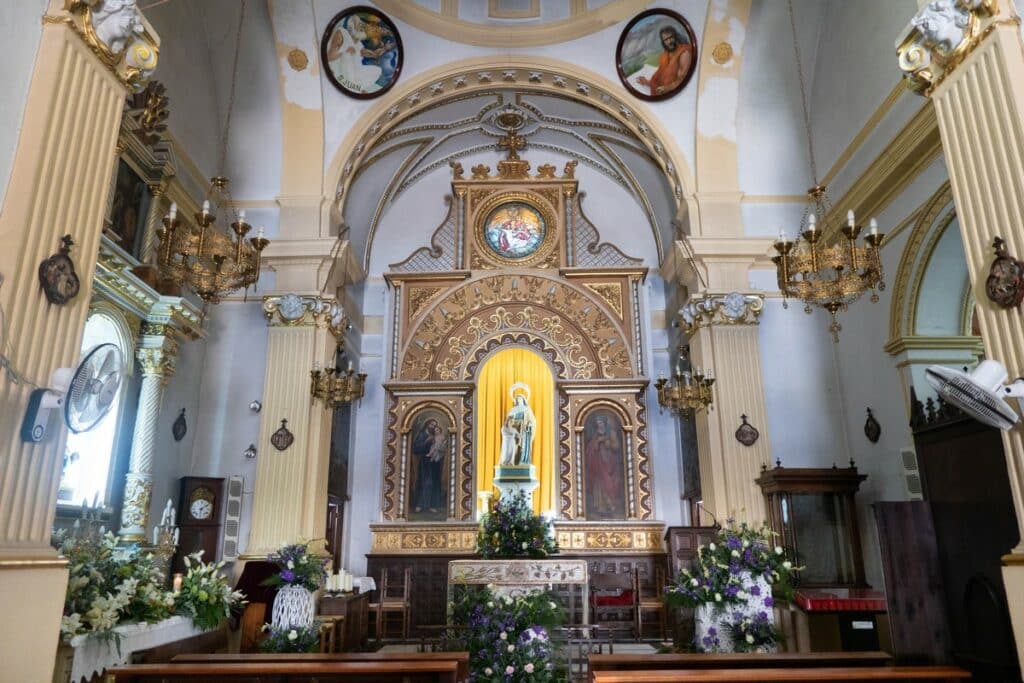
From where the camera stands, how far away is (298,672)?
15.4 feet

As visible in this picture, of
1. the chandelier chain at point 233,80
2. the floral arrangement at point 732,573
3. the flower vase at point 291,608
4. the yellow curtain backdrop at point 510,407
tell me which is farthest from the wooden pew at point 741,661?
the chandelier chain at point 233,80

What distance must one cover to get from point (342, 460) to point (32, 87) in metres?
9.48

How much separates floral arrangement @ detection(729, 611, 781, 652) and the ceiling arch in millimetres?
6858

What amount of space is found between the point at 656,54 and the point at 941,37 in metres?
7.63

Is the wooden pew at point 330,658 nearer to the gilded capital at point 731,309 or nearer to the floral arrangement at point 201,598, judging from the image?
the floral arrangement at point 201,598

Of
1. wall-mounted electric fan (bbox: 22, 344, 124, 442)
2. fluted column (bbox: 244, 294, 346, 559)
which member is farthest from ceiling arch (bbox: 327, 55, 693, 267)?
wall-mounted electric fan (bbox: 22, 344, 124, 442)

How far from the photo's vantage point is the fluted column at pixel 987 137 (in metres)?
4.21

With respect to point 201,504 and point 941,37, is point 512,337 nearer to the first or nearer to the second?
point 201,504

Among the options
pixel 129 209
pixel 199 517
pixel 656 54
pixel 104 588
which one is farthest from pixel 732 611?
pixel 656 54

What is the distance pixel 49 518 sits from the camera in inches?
165

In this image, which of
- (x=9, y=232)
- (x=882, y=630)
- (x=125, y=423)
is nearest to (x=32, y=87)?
(x=9, y=232)

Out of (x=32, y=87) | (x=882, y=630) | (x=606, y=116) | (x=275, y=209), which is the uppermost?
(x=606, y=116)

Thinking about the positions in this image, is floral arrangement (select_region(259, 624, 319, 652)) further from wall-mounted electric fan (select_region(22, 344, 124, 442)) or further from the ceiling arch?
the ceiling arch

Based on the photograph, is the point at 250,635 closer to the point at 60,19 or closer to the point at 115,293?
the point at 115,293
